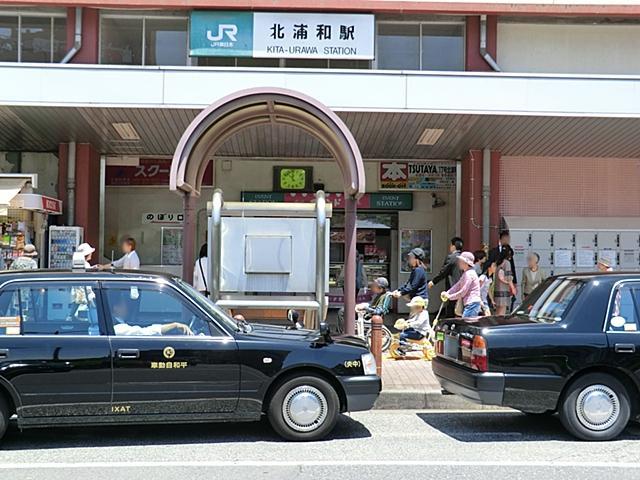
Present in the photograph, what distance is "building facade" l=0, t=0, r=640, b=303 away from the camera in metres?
11.5

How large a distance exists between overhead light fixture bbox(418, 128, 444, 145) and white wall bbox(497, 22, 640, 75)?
2152 millimetres

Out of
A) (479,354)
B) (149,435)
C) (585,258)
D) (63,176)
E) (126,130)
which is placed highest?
(126,130)

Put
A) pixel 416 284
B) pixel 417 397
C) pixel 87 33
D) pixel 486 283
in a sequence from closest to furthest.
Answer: pixel 417 397, pixel 416 284, pixel 486 283, pixel 87 33

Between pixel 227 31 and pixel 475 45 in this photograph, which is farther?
pixel 475 45

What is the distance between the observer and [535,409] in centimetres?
632

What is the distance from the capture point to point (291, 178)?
15.7 metres

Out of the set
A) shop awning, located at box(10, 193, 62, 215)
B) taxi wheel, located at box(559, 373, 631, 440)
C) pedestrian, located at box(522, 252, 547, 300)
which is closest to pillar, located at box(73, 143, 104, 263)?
shop awning, located at box(10, 193, 62, 215)

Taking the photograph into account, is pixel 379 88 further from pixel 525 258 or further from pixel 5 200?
pixel 5 200

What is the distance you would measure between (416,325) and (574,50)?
721 cm

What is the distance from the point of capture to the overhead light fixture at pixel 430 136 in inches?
505

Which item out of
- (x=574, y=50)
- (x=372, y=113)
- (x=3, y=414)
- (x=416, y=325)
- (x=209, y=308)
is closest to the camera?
(x=3, y=414)

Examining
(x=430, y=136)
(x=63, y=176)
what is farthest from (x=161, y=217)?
(x=430, y=136)

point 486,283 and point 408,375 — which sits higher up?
point 486,283

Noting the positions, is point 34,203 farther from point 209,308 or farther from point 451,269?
point 451,269
